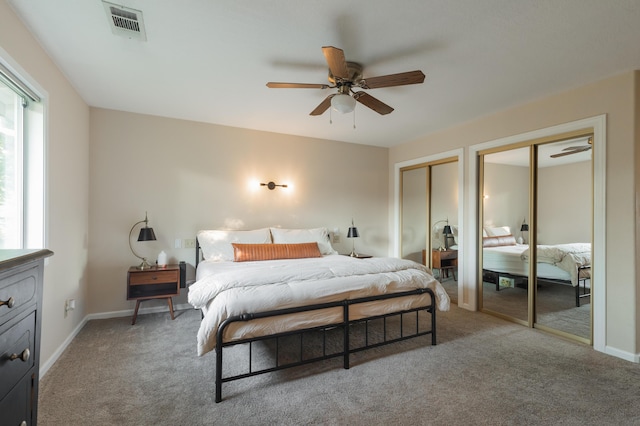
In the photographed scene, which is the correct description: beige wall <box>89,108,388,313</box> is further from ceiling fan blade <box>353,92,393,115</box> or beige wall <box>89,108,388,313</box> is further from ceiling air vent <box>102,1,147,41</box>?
ceiling fan blade <box>353,92,393,115</box>

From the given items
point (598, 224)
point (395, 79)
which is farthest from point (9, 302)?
point (598, 224)

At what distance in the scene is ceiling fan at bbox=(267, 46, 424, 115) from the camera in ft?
6.91

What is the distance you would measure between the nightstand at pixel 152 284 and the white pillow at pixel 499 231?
13.0 feet

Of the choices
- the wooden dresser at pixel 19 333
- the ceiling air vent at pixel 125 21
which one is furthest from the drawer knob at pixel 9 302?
the ceiling air vent at pixel 125 21

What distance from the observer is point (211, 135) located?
13.7 feet

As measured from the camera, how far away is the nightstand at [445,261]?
14.5 ft

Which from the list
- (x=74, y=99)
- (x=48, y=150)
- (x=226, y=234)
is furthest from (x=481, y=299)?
(x=74, y=99)

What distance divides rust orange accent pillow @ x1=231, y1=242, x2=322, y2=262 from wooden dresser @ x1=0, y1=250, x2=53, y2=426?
8.14ft

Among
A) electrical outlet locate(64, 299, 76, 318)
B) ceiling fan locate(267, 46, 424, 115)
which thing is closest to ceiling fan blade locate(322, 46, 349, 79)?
ceiling fan locate(267, 46, 424, 115)

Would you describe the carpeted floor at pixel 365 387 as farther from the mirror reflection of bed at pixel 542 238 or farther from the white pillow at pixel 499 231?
the white pillow at pixel 499 231

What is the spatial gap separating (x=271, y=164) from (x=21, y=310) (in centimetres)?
368

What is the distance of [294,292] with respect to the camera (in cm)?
229

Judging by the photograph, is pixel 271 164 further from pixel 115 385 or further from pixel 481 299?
pixel 481 299

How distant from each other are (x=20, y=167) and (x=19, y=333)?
189 centimetres
